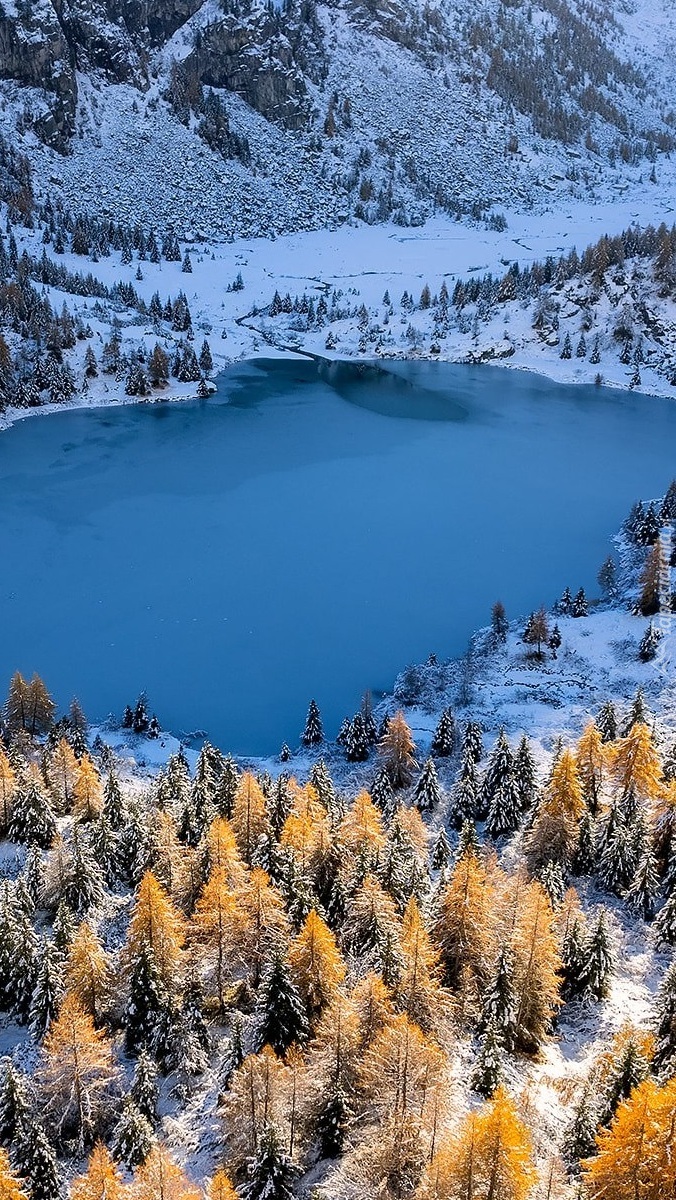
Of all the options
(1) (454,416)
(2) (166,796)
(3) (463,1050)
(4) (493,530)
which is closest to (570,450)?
(1) (454,416)

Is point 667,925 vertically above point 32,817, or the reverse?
point 667,925

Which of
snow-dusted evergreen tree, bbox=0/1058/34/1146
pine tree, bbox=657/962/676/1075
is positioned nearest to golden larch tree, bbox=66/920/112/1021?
snow-dusted evergreen tree, bbox=0/1058/34/1146

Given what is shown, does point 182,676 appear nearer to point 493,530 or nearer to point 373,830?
point 373,830

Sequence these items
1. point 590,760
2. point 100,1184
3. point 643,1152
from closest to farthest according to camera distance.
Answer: point 643,1152, point 100,1184, point 590,760

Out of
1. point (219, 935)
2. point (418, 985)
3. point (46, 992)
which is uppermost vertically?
point (418, 985)

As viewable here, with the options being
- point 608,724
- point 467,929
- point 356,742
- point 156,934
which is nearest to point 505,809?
point 608,724

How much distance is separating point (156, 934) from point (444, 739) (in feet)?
111

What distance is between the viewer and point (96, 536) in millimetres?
104938

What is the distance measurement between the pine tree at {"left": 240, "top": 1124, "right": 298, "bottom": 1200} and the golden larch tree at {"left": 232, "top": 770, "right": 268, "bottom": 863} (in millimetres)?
19738

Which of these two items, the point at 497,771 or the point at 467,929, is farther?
the point at 497,771

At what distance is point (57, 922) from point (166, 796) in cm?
1372

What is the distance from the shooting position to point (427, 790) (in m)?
60.2

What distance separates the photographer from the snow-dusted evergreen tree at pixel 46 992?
38469 millimetres

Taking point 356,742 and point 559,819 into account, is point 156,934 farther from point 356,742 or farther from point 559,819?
point 356,742
